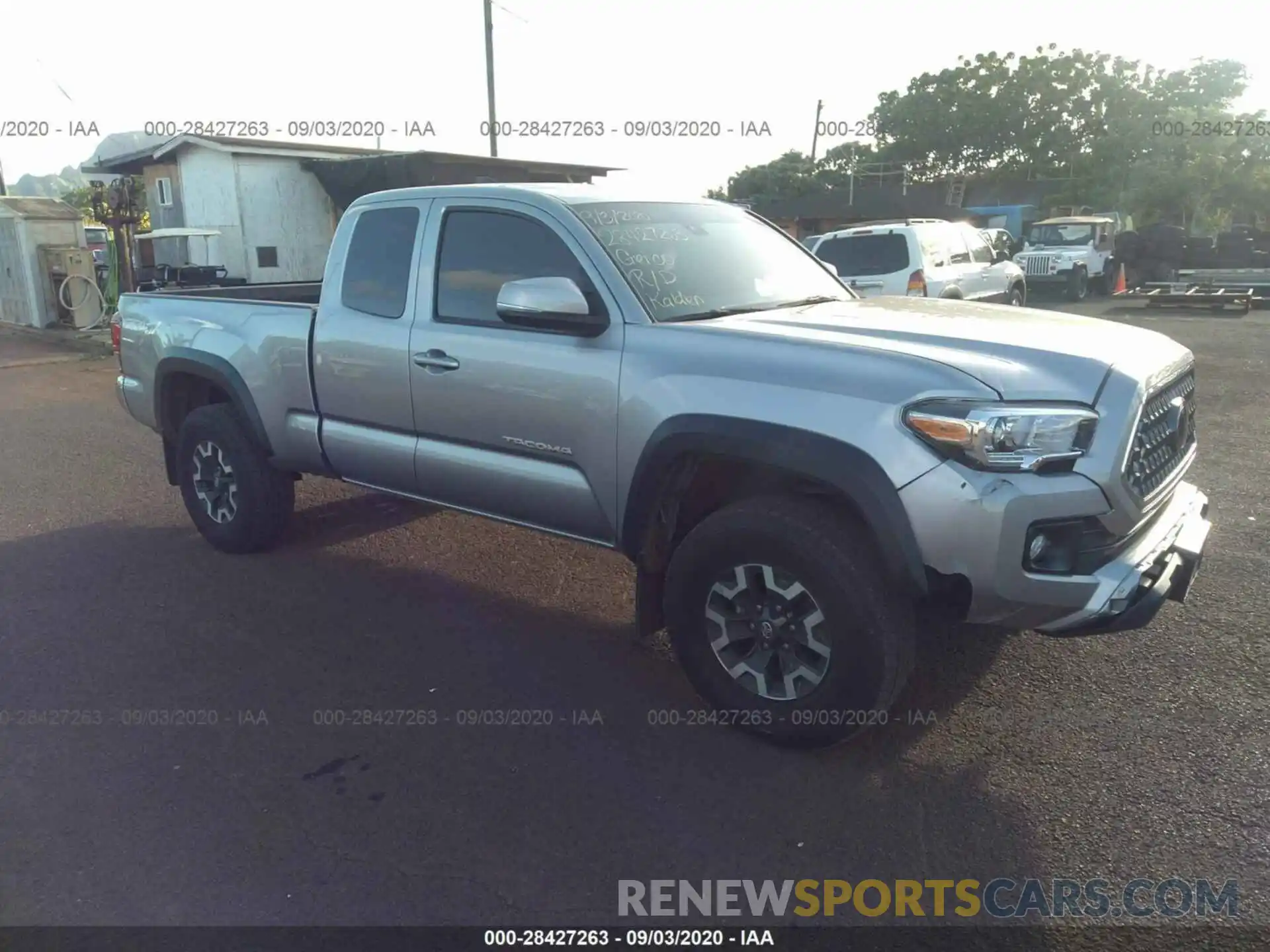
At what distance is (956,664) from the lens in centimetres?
421

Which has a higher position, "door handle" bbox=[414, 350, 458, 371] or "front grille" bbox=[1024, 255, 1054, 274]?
"door handle" bbox=[414, 350, 458, 371]

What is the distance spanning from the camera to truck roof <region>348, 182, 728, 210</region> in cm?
436

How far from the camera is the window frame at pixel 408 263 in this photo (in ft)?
15.3

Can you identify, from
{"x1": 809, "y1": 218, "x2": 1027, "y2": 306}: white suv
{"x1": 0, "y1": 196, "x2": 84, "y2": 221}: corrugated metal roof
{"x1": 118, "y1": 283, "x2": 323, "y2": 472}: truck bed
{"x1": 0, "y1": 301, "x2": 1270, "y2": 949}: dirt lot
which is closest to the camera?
{"x1": 0, "y1": 301, "x2": 1270, "y2": 949}: dirt lot

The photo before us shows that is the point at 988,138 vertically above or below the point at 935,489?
above

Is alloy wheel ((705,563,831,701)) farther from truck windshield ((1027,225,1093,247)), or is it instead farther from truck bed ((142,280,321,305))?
truck windshield ((1027,225,1093,247))

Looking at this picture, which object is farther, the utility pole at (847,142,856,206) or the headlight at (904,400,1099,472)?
the utility pole at (847,142,856,206)

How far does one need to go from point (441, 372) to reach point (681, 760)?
1.99 meters

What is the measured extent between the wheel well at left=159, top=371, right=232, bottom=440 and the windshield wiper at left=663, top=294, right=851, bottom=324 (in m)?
3.24

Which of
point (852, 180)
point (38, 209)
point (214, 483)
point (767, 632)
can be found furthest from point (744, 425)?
point (852, 180)

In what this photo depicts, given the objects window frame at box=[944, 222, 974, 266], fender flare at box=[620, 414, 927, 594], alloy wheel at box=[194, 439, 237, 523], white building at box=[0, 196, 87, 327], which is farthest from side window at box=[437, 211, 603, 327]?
white building at box=[0, 196, 87, 327]

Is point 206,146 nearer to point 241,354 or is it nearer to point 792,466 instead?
point 241,354

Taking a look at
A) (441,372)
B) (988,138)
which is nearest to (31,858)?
(441,372)

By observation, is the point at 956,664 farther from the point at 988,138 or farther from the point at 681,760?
the point at 988,138
